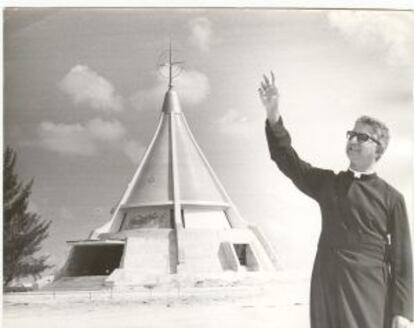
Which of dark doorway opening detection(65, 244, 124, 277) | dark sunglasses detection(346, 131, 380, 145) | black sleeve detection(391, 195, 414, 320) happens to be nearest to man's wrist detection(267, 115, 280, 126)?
dark sunglasses detection(346, 131, 380, 145)

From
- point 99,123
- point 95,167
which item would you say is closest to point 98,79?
point 99,123

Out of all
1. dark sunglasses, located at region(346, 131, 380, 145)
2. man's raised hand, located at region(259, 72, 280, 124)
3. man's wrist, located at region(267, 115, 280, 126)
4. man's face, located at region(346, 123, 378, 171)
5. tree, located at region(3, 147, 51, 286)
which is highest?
man's raised hand, located at region(259, 72, 280, 124)

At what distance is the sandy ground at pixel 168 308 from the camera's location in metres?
6.38

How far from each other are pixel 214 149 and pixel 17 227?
1.89 m

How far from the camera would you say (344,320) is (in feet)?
20.2

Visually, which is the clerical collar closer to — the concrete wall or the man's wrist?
the man's wrist

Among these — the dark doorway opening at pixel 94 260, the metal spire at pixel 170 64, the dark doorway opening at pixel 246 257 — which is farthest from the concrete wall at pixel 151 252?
the metal spire at pixel 170 64

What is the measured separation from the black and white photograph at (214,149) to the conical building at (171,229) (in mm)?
30

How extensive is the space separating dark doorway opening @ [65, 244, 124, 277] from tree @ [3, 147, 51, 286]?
0.39 meters

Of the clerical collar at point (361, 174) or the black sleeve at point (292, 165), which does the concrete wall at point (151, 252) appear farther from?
the clerical collar at point (361, 174)

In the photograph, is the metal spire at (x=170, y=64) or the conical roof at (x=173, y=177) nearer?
the metal spire at (x=170, y=64)

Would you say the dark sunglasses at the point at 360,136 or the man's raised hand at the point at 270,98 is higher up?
the man's raised hand at the point at 270,98

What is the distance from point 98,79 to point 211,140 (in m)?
1.17

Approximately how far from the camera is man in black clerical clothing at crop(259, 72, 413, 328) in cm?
621
